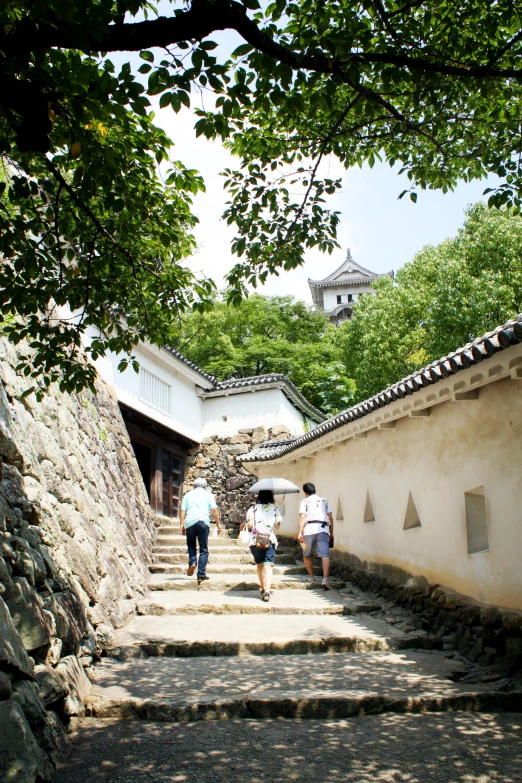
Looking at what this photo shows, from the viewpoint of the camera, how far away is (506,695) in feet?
16.5

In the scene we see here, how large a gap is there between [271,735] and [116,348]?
3285mm

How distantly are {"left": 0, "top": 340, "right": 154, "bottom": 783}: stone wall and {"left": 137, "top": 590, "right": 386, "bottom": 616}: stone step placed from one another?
1.39ft

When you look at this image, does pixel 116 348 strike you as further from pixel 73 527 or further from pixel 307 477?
pixel 307 477

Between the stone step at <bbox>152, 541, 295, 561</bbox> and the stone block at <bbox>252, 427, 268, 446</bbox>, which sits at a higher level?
the stone block at <bbox>252, 427, 268, 446</bbox>

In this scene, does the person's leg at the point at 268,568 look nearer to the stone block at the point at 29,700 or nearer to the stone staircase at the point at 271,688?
the stone staircase at the point at 271,688

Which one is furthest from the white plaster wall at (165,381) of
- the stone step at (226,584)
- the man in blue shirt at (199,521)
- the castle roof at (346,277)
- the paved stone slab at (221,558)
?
the castle roof at (346,277)

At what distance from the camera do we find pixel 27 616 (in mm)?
4375

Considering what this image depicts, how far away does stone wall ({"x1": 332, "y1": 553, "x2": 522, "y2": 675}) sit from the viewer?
5625 millimetres

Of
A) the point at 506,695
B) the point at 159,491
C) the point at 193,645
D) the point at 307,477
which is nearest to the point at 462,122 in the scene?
the point at 506,695

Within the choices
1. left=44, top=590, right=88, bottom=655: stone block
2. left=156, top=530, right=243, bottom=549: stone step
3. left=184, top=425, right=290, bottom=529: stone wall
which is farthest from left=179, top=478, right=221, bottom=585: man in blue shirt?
left=184, top=425, right=290, bottom=529: stone wall

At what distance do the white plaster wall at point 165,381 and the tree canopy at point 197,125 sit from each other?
822cm

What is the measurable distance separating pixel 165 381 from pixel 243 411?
13.2 ft

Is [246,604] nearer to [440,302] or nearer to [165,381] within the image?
[165,381]

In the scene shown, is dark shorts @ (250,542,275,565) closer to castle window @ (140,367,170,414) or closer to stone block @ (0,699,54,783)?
stone block @ (0,699,54,783)
